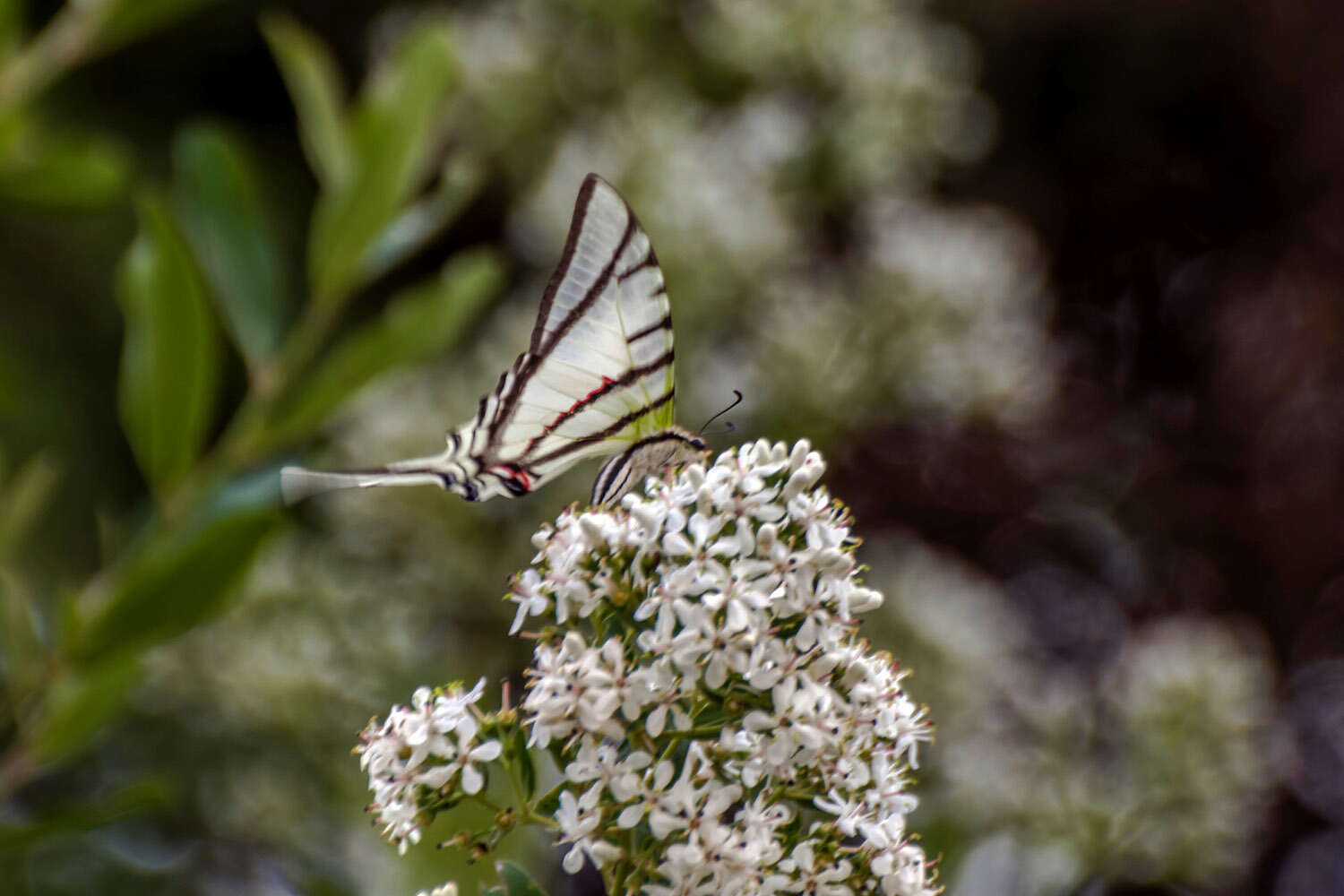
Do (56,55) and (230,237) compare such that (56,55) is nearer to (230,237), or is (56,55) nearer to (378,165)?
(230,237)

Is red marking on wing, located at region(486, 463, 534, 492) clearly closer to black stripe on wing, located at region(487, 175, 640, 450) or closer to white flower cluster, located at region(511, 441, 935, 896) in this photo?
black stripe on wing, located at region(487, 175, 640, 450)

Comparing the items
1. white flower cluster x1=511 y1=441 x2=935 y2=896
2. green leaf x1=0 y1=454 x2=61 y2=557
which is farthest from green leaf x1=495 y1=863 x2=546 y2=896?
green leaf x1=0 y1=454 x2=61 y2=557

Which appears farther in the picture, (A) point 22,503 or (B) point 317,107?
(B) point 317,107

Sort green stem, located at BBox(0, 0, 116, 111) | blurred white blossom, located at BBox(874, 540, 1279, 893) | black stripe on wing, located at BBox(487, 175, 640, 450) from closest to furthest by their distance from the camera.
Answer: black stripe on wing, located at BBox(487, 175, 640, 450) → green stem, located at BBox(0, 0, 116, 111) → blurred white blossom, located at BBox(874, 540, 1279, 893)

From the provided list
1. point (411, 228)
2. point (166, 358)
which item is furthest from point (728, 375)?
point (166, 358)

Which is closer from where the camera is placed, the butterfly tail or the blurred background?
the butterfly tail

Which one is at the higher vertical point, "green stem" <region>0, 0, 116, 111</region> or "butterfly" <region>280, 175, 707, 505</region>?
"green stem" <region>0, 0, 116, 111</region>

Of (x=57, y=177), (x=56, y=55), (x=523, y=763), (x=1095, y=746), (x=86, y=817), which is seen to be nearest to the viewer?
(x=523, y=763)

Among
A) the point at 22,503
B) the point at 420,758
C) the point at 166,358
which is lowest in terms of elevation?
the point at 420,758
